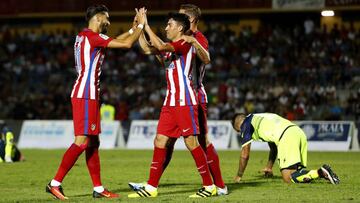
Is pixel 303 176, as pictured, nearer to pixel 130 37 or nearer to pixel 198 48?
pixel 198 48

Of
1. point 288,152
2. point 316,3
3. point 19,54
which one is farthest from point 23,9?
point 288,152

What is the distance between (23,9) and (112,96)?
25.0ft

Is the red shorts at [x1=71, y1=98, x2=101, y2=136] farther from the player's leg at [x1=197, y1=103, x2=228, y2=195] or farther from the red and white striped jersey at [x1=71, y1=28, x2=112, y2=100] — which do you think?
the player's leg at [x1=197, y1=103, x2=228, y2=195]

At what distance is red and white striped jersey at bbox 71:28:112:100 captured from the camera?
429 inches

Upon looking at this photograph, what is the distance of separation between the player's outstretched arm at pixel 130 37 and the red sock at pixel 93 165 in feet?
4.91

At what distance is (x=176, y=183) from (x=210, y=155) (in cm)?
213

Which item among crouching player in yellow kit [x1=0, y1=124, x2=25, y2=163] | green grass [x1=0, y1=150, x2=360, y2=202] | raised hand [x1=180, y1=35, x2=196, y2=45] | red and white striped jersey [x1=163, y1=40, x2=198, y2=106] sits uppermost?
raised hand [x1=180, y1=35, x2=196, y2=45]

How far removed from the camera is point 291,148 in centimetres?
1350

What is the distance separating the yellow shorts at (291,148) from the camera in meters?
13.5

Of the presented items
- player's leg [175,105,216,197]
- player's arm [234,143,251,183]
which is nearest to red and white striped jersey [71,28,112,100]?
player's leg [175,105,216,197]

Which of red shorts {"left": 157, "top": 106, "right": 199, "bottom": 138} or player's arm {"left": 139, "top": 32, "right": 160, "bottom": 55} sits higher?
player's arm {"left": 139, "top": 32, "right": 160, "bottom": 55}

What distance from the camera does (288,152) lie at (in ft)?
44.3

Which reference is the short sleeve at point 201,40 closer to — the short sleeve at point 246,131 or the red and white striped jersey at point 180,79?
the red and white striped jersey at point 180,79

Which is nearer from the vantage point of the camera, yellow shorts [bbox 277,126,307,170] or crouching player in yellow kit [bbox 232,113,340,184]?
crouching player in yellow kit [bbox 232,113,340,184]
